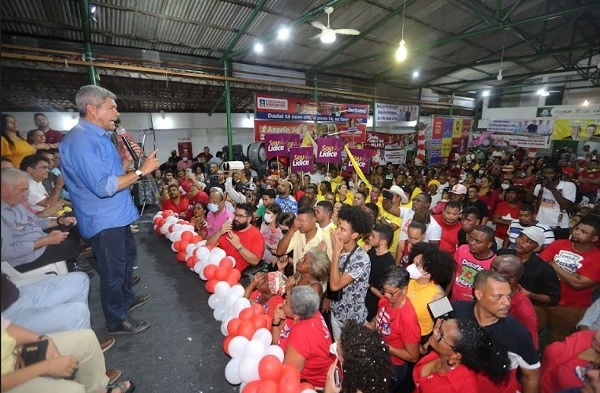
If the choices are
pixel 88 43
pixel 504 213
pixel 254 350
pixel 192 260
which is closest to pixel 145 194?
pixel 88 43

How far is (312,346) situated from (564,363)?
5.34 feet

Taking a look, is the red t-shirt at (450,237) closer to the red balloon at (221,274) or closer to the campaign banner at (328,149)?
the red balloon at (221,274)

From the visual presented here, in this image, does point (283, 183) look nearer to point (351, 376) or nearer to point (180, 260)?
point (180, 260)

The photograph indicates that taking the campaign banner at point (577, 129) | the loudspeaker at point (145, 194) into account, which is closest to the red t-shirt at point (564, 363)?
the loudspeaker at point (145, 194)

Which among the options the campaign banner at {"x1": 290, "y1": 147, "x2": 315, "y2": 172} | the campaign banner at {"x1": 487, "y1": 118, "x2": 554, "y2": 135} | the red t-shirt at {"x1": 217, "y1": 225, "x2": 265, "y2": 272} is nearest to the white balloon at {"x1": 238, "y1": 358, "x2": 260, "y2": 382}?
the red t-shirt at {"x1": 217, "y1": 225, "x2": 265, "y2": 272}

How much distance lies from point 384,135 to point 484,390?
42.2 ft

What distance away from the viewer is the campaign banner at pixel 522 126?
1466 centimetres

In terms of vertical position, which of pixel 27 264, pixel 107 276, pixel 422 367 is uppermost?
pixel 27 264

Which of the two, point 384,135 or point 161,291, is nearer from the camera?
point 161,291

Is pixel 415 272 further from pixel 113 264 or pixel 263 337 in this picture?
pixel 113 264

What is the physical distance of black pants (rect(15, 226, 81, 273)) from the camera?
244 cm

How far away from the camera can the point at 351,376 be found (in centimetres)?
161

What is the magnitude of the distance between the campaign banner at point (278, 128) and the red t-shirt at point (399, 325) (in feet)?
25.3

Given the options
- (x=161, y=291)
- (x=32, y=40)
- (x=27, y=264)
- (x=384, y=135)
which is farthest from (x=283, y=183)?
(x=384, y=135)
